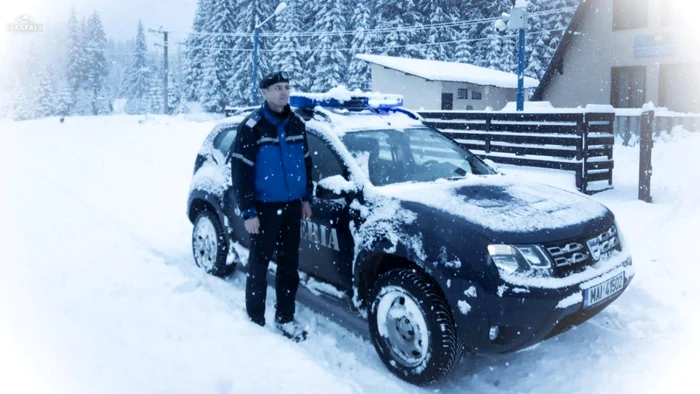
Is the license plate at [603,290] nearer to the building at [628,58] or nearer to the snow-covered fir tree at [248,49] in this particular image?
the building at [628,58]

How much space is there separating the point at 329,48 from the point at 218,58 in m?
12.7

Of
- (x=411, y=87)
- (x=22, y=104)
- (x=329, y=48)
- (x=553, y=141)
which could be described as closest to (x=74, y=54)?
(x=22, y=104)

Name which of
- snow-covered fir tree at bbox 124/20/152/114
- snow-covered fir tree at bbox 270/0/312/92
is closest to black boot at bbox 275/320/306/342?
snow-covered fir tree at bbox 270/0/312/92

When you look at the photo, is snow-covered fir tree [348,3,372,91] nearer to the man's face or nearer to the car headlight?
the man's face

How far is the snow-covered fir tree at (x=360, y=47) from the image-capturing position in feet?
146

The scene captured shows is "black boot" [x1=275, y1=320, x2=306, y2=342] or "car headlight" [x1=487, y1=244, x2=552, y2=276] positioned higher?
"car headlight" [x1=487, y1=244, x2=552, y2=276]

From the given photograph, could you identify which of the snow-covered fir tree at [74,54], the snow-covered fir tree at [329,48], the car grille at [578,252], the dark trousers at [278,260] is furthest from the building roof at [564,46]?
the snow-covered fir tree at [74,54]

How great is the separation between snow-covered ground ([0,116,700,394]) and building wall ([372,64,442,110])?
75.8ft

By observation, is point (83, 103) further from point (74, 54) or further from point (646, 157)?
point (646, 157)

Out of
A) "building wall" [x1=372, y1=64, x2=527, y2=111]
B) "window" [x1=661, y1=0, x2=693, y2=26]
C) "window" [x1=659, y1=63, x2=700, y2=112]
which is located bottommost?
"window" [x1=659, y1=63, x2=700, y2=112]

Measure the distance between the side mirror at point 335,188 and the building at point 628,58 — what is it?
61.6 ft

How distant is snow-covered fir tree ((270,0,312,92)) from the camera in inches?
1796

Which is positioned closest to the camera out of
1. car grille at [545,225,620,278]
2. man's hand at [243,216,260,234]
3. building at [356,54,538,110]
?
car grille at [545,225,620,278]

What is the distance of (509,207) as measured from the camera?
374 centimetres
